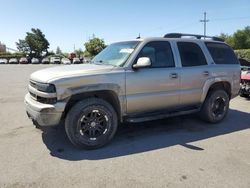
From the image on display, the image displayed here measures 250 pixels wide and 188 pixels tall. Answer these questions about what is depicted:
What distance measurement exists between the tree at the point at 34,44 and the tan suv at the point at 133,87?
250 ft

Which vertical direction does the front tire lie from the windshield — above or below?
below

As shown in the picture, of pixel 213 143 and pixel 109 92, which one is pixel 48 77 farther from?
pixel 213 143

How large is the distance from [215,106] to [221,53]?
130 cm

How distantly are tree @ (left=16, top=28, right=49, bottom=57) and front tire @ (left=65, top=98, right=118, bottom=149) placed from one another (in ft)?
254

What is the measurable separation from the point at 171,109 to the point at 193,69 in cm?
98

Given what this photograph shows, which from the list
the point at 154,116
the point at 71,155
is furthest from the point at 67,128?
the point at 154,116

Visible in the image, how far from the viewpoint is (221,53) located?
6508 millimetres

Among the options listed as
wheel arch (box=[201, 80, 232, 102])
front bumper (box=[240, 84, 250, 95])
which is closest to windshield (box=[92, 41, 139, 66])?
wheel arch (box=[201, 80, 232, 102])

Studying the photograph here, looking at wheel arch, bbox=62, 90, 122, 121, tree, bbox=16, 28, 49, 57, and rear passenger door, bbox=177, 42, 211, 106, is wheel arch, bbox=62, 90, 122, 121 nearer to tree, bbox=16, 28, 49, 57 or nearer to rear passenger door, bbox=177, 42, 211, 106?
rear passenger door, bbox=177, 42, 211, 106

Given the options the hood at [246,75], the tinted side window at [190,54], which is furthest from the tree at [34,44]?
the tinted side window at [190,54]

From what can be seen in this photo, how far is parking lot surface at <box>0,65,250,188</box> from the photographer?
11.7 feet

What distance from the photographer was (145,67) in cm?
498

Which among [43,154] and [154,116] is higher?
[154,116]

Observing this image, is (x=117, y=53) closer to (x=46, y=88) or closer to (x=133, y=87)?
(x=133, y=87)
